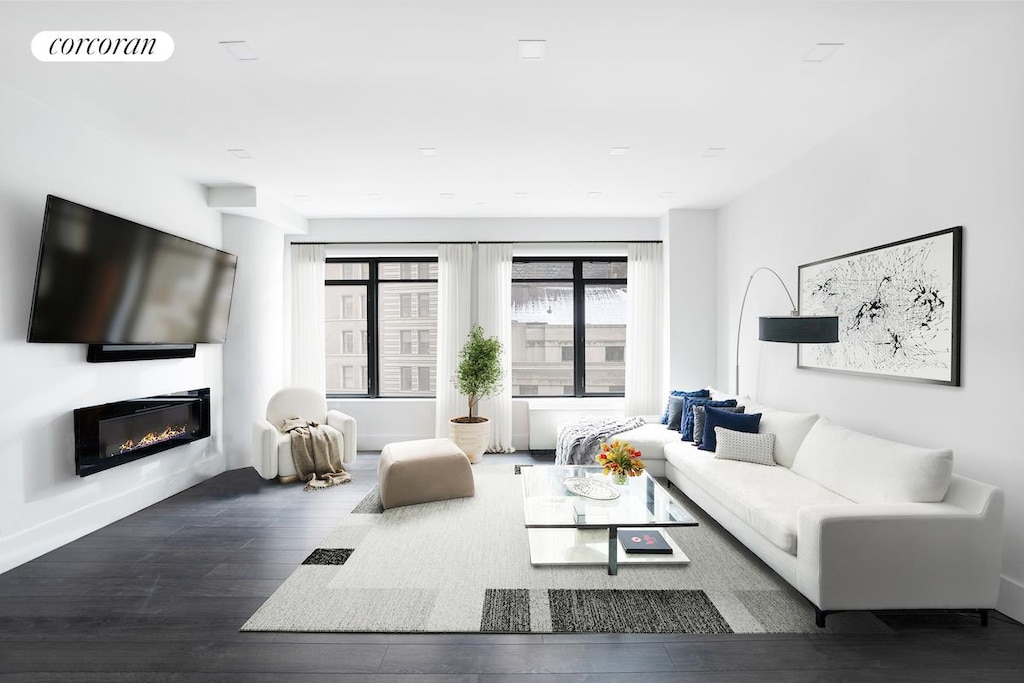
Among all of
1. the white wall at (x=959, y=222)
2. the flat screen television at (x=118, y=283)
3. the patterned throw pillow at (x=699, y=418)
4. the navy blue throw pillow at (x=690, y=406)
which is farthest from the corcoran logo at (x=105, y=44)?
the navy blue throw pillow at (x=690, y=406)

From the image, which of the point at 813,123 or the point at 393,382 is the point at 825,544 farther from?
the point at 393,382

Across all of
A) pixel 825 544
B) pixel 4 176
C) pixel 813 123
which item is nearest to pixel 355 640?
pixel 825 544

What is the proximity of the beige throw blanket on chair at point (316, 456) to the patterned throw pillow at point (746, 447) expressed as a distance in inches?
135

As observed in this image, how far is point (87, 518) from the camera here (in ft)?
12.8

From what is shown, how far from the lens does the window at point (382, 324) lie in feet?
23.5

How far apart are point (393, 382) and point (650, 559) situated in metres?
4.53

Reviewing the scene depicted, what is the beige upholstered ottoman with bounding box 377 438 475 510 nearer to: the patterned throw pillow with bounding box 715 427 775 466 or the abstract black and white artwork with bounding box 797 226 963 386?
the patterned throw pillow with bounding box 715 427 775 466

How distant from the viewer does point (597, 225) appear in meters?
6.88

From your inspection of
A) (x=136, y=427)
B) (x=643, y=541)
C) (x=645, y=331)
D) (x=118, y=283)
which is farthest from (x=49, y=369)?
(x=645, y=331)

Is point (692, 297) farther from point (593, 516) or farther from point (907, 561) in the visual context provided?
point (907, 561)

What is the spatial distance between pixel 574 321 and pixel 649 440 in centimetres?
237

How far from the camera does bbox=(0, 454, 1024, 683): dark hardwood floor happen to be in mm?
2305

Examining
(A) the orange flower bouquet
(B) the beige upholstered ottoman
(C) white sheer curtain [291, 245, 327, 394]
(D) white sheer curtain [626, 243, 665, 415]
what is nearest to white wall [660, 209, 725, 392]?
(D) white sheer curtain [626, 243, 665, 415]

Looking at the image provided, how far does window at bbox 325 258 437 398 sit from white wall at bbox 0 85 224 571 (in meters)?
2.63
